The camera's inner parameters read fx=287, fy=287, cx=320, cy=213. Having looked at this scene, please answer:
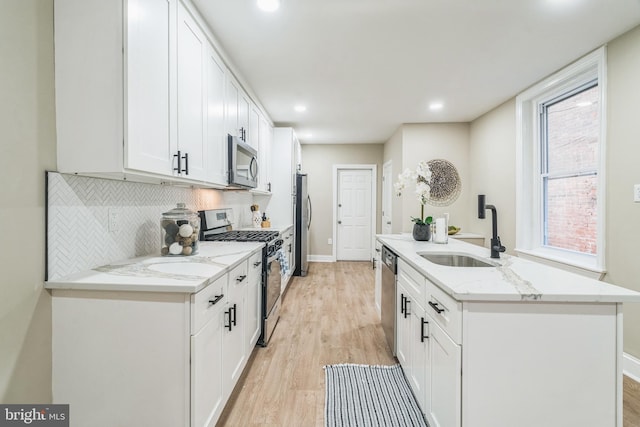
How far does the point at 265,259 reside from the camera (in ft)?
7.77

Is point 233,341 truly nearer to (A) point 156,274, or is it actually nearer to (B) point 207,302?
(B) point 207,302

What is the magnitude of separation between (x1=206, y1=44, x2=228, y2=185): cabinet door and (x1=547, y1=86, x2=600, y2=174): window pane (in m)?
3.08

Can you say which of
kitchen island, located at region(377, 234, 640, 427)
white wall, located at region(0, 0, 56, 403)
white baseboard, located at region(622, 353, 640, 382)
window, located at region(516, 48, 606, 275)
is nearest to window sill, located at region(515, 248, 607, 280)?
window, located at region(516, 48, 606, 275)

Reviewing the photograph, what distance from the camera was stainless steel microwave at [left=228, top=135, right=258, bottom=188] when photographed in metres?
2.47

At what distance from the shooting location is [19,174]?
1.14 meters

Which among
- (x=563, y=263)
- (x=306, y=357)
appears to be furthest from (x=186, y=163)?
(x=563, y=263)

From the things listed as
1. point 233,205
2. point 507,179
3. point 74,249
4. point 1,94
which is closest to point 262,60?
point 233,205

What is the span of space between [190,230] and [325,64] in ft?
6.29

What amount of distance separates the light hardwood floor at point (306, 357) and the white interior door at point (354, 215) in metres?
2.11

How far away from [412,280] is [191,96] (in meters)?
1.80

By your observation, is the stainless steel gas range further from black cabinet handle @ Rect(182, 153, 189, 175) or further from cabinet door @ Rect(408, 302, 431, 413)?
cabinet door @ Rect(408, 302, 431, 413)

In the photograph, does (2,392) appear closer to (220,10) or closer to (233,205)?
(220,10)

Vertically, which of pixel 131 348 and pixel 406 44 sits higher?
pixel 406 44

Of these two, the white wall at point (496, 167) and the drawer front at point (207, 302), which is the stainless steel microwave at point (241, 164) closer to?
the drawer front at point (207, 302)
